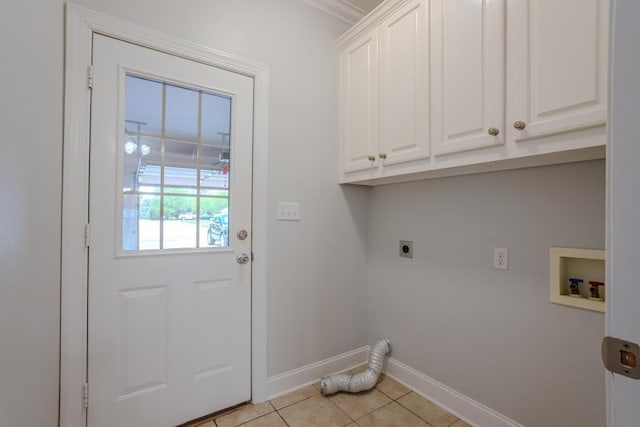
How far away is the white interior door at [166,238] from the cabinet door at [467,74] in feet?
3.58

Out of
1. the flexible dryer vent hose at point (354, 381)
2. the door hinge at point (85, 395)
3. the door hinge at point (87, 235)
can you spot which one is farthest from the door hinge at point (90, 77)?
the flexible dryer vent hose at point (354, 381)

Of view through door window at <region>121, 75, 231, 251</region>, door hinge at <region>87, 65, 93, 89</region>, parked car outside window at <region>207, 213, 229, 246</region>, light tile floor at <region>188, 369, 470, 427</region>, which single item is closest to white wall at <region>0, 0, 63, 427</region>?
door hinge at <region>87, 65, 93, 89</region>

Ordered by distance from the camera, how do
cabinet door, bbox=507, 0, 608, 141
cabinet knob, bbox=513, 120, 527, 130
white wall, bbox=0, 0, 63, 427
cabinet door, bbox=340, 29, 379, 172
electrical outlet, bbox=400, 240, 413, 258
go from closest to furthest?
white wall, bbox=0, 0, 63, 427
cabinet door, bbox=507, 0, 608, 141
cabinet knob, bbox=513, 120, 527, 130
cabinet door, bbox=340, 29, 379, 172
electrical outlet, bbox=400, 240, 413, 258

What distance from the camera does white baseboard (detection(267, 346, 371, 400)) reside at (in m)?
1.86

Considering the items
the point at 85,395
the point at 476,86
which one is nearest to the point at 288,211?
the point at 476,86

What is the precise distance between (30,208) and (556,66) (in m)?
1.88

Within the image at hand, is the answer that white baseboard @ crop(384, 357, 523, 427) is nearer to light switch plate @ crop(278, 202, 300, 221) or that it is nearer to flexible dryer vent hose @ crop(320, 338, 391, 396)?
flexible dryer vent hose @ crop(320, 338, 391, 396)

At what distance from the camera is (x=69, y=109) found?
4.23 feet

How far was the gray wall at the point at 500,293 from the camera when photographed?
4.13 ft

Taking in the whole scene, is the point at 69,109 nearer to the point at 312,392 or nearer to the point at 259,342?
the point at 259,342

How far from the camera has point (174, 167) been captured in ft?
5.16

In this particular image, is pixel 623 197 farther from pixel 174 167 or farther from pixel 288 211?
pixel 174 167

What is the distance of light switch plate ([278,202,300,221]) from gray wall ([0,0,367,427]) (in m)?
0.04

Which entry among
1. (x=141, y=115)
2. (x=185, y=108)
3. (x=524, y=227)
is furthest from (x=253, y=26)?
(x=524, y=227)
